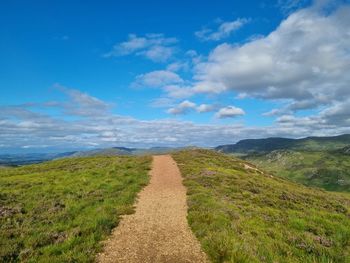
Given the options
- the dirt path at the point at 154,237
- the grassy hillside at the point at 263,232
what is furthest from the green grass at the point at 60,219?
the grassy hillside at the point at 263,232

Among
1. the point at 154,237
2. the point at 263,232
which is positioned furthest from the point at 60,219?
the point at 263,232

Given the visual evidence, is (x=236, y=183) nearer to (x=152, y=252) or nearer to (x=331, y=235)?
(x=331, y=235)

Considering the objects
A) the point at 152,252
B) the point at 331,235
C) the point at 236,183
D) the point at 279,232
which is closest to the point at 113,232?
the point at 152,252

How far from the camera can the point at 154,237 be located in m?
13.1

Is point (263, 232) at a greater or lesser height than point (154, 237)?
lesser

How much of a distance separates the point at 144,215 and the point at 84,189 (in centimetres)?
1062

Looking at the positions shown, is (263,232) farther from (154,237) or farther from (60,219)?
(60,219)

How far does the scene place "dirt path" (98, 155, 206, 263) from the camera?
11.1 metres

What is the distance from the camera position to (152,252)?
1145cm

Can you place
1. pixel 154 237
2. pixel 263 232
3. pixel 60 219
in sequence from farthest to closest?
pixel 60 219 < pixel 263 232 < pixel 154 237

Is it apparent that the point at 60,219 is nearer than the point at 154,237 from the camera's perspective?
No

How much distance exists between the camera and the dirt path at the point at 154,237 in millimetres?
11055

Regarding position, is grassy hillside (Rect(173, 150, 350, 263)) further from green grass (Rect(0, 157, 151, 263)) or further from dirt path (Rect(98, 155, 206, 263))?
green grass (Rect(0, 157, 151, 263))

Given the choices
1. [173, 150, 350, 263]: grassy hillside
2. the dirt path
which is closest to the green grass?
the dirt path
